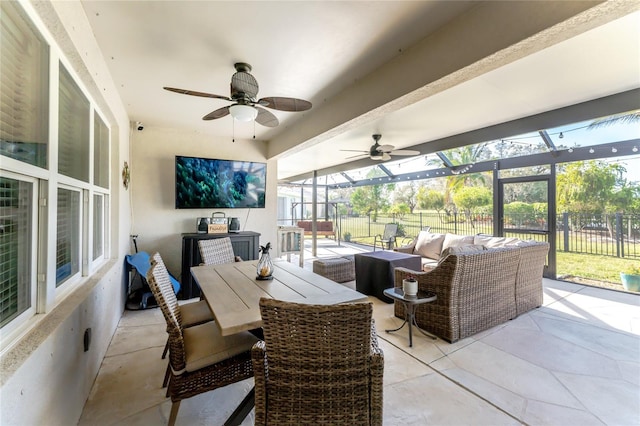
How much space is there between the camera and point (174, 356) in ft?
4.87

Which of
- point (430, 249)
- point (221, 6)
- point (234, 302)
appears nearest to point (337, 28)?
point (221, 6)

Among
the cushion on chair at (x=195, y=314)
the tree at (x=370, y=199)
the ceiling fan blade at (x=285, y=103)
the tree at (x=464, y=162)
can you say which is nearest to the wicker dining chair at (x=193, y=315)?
the cushion on chair at (x=195, y=314)

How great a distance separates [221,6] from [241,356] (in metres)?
2.20

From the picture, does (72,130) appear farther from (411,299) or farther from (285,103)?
(411,299)

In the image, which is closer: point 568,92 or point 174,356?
point 174,356

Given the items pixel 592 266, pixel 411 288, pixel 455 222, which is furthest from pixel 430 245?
pixel 411 288

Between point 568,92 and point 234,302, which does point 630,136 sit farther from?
point 234,302

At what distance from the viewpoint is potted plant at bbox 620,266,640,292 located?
4.04 m

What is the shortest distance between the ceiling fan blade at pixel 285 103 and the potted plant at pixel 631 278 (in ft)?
18.0

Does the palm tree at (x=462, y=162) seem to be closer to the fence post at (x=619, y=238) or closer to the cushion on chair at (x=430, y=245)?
the cushion on chair at (x=430, y=245)

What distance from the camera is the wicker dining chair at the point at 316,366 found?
1.11 m

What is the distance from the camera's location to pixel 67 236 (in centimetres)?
181

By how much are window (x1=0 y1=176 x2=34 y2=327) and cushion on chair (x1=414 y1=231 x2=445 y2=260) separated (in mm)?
5228

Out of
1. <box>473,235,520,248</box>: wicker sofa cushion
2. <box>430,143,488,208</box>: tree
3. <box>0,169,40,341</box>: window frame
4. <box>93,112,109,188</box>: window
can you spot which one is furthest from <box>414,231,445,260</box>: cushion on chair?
<box>0,169,40,341</box>: window frame
